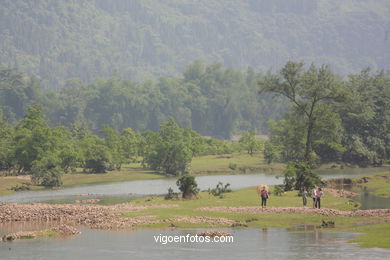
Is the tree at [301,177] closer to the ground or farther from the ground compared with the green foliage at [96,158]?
closer to the ground

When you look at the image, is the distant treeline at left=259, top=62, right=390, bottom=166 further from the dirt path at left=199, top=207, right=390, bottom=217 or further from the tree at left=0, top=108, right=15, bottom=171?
the dirt path at left=199, top=207, right=390, bottom=217

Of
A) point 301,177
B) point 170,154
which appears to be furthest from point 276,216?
point 170,154

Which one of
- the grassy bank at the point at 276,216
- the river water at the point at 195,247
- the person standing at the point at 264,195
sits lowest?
the river water at the point at 195,247

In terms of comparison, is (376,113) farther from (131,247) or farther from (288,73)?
(131,247)

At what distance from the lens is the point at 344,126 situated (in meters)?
131

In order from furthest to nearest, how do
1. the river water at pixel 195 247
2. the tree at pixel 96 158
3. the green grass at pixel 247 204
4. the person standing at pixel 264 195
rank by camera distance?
the tree at pixel 96 158 → the person standing at pixel 264 195 → the green grass at pixel 247 204 → the river water at pixel 195 247

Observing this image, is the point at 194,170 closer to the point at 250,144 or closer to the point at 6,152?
the point at 250,144

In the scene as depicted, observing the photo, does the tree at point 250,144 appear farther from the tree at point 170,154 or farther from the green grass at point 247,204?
the green grass at point 247,204

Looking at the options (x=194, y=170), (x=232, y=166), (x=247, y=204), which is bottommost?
(x=247, y=204)

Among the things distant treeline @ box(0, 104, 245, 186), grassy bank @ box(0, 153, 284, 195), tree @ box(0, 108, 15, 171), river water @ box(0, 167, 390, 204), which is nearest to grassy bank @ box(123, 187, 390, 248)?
river water @ box(0, 167, 390, 204)

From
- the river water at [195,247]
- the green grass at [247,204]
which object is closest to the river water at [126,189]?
the green grass at [247,204]

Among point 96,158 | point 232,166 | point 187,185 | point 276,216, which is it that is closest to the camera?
point 276,216

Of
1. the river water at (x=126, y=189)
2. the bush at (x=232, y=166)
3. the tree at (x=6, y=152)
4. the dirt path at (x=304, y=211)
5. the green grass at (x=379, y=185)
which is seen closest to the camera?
the dirt path at (x=304, y=211)

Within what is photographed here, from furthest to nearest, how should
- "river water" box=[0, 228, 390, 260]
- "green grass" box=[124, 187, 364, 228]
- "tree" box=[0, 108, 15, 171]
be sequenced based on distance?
"tree" box=[0, 108, 15, 171] < "green grass" box=[124, 187, 364, 228] < "river water" box=[0, 228, 390, 260]
